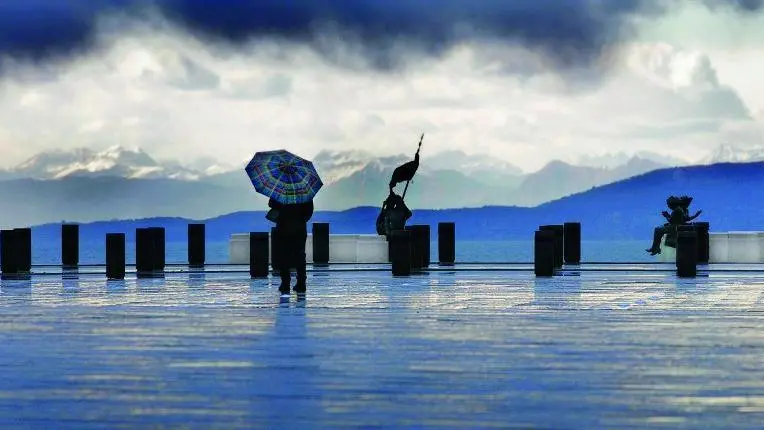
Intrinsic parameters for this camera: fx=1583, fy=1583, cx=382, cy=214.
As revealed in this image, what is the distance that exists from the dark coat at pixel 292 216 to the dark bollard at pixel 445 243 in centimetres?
1833

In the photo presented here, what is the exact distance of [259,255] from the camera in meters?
31.5

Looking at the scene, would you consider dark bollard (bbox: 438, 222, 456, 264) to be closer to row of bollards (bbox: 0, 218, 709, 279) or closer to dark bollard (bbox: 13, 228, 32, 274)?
row of bollards (bbox: 0, 218, 709, 279)

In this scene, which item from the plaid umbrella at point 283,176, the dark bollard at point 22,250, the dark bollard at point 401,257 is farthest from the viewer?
the dark bollard at point 22,250

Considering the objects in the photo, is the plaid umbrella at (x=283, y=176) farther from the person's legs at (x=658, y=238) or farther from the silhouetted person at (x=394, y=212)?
the person's legs at (x=658, y=238)

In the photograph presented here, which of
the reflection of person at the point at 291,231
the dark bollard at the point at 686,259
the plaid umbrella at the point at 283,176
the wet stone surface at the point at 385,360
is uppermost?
the plaid umbrella at the point at 283,176

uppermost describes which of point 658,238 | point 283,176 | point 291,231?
point 283,176

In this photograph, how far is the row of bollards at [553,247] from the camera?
31422 mm

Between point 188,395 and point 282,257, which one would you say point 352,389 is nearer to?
point 188,395

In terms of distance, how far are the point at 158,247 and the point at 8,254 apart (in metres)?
3.64

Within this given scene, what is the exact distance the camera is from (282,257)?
23.3 m

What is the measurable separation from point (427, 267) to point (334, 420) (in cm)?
2714

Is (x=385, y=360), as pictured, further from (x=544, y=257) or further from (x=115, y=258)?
(x=115, y=258)

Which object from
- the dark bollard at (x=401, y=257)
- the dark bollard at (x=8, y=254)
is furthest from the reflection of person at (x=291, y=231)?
the dark bollard at (x=8, y=254)

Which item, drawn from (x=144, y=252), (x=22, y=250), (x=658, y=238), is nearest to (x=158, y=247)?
(x=144, y=252)
